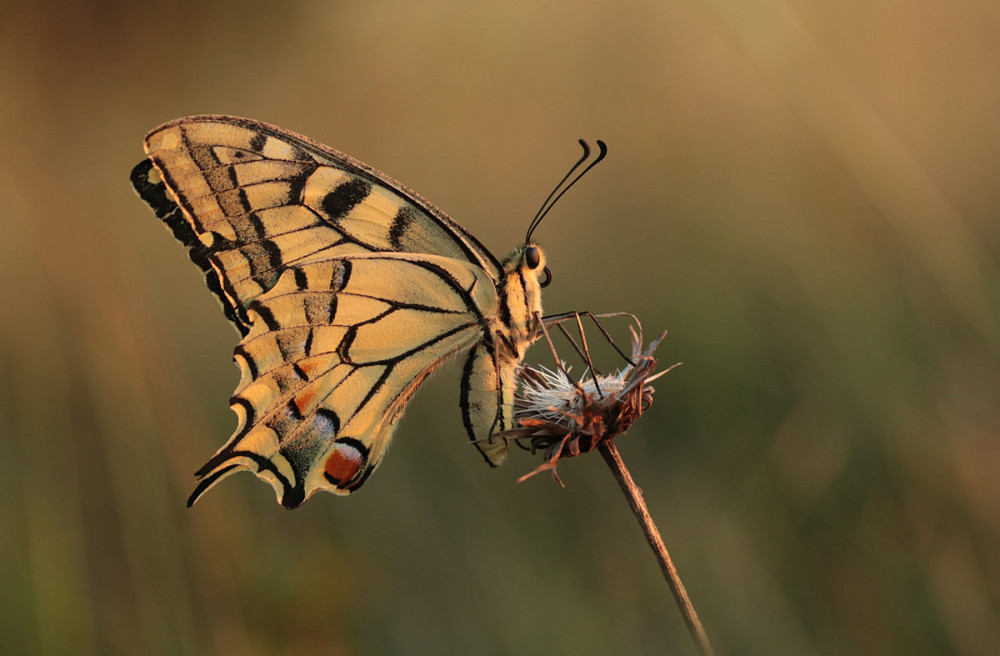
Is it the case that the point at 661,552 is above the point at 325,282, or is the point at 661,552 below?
below

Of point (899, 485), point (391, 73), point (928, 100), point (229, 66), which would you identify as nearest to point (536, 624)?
point (899, 485)

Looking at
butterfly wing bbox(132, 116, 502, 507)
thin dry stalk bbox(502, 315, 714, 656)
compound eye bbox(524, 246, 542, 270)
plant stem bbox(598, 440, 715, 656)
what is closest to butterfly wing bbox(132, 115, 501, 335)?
butterfly wing bbox(132, 116, 502, 507)

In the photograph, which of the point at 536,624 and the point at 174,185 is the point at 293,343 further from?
the point at 536,624

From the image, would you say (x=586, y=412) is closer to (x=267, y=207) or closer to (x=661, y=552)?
(x=661, y=552)

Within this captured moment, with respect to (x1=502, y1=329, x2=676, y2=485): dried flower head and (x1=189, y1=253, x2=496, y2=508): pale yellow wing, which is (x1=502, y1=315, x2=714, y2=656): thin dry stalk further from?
(x1=189, y1=253, x2=496, y2=508): pale yellow wing

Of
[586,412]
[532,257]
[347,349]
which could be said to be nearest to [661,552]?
[586,412]

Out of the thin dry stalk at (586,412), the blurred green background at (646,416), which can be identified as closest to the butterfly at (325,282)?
the blurred green background at (646,416)
